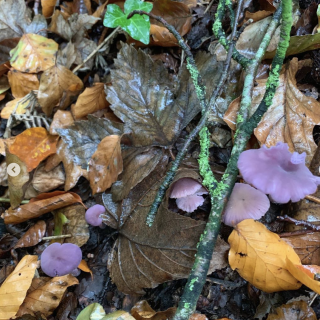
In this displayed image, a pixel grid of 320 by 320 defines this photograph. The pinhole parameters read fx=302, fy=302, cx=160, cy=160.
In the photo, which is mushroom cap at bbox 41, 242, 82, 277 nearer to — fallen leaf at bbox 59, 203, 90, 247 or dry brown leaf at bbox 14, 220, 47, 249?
fallen leaf at bbox 59, 203, 90, 247

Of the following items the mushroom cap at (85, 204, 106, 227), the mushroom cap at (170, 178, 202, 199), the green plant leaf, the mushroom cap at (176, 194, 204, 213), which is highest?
the green plant leaf

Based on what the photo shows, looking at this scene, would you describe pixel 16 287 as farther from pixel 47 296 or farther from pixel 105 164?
pixel 105 164

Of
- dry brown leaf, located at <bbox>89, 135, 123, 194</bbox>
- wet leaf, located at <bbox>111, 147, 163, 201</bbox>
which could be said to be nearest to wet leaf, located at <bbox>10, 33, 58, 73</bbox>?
dry brown leaf, located at <bbox>89, 135, 123, 194</bbox>

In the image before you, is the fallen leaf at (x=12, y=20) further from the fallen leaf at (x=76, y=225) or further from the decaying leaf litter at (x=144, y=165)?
the fallen leaf at (x=76, y=225)

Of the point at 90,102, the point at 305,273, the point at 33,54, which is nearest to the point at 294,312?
the point at 305,273

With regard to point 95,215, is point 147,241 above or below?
above

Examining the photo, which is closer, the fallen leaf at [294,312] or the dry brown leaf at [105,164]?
the fallen leaf at [294,312]

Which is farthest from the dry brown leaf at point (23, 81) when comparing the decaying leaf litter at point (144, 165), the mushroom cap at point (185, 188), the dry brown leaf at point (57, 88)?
the mushroom cap at point (185, 188)
